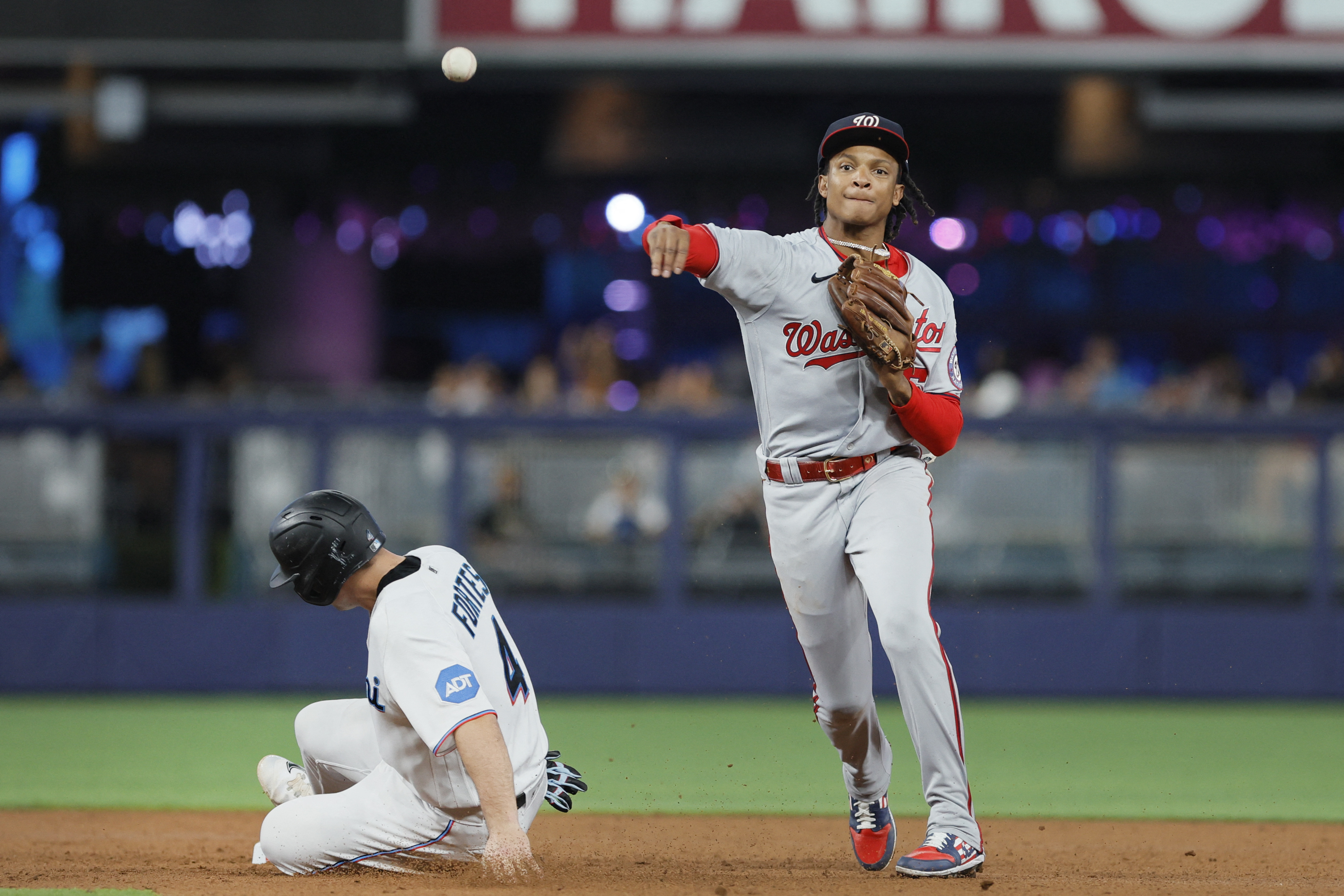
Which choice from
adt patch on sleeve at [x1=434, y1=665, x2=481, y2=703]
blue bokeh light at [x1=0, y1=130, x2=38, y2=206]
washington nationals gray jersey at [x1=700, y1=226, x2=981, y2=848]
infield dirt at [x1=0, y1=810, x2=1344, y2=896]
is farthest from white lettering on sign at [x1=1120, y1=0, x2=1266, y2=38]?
blue bokeh light at [x1=0, y1=130, x2=38, y2=206]

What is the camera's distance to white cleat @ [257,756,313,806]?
4.46 metres

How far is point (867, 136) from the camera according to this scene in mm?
4262

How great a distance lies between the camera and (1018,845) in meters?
4.84

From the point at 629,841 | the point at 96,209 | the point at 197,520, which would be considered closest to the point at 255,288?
the point at 96,209

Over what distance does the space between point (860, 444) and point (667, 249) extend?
773mm

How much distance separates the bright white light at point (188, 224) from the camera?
1377cm

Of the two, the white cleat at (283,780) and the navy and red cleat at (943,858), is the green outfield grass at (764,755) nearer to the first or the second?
the white cleat at (283,780)

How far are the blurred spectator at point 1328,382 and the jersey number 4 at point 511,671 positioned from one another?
7.55 m

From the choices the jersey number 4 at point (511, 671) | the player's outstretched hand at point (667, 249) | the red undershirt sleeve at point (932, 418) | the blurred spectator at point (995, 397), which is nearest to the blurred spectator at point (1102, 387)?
the blurred spectator at point (995, 397)

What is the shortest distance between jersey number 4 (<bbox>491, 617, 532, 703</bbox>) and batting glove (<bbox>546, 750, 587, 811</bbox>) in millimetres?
199

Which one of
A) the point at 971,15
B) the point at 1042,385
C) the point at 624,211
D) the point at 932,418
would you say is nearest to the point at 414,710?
the point at 932,418

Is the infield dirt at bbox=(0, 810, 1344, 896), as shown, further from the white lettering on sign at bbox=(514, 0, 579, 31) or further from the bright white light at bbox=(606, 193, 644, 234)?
the bright white light at bbox=(606, 193, 644, 234)

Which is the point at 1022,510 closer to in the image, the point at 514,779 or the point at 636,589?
the point at 636,589

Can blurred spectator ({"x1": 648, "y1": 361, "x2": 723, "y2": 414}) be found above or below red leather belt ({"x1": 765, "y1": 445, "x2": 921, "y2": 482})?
below
